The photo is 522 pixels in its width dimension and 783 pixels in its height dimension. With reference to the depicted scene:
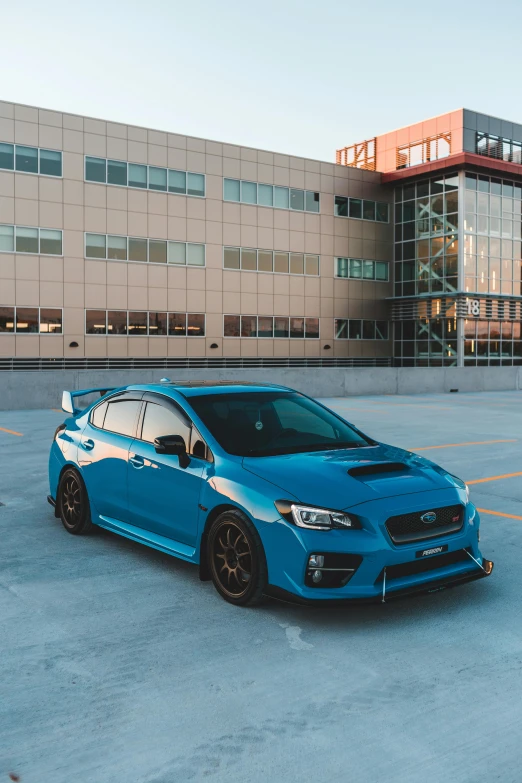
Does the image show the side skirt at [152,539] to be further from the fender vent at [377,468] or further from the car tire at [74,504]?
the fender vent at [377,468]

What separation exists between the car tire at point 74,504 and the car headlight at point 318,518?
2.76m

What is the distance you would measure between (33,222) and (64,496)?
110ft

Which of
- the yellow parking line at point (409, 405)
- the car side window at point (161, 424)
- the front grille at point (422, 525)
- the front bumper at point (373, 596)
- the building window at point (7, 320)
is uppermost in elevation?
the building window at point (7, 320)

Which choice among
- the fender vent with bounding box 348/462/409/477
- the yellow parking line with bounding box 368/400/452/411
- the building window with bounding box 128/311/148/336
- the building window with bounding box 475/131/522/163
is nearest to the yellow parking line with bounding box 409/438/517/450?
the yellow parking line with bounding box 368/400/452/411

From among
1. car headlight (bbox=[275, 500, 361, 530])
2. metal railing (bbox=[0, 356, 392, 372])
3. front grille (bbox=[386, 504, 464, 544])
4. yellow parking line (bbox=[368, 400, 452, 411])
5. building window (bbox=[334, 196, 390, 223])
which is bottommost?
yellow parking line (bbox=[368, 400, 452, 411])

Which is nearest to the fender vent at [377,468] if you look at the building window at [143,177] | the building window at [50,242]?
the building window at [50,242]

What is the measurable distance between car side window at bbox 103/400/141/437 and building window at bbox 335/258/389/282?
139 feet

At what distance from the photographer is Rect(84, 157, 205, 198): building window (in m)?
39.8

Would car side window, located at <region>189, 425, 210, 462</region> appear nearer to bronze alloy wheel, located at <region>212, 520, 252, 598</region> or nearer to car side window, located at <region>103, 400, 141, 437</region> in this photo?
bronze alloy wheel, located at <region>212, 520, 252, 598</region>

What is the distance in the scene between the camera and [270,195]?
45.3m

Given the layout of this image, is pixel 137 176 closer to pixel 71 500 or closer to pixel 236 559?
pixel 71 500

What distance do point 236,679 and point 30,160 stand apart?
37.8m

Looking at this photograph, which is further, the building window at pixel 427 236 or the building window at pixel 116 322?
the building window at pixel 427 236

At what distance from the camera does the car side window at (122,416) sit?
658 centimetres
